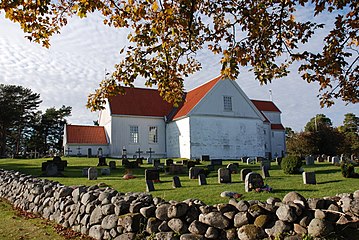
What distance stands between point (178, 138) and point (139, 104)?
6.44 metres

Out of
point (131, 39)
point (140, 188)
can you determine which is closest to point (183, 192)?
point (140, 188)

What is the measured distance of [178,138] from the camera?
33875 millimetres

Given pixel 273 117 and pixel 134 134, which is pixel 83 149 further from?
pixel 273 117

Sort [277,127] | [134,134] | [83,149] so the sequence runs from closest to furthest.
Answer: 1. [83,149]
2. [134,134]
3. [277,127]

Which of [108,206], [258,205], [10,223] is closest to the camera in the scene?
[258,205]

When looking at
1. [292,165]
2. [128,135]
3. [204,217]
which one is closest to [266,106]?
[128,135]

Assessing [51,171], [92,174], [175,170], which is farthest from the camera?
[51,171]

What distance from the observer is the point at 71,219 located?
28.2ft

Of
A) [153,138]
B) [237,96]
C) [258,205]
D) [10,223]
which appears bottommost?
[10,223]

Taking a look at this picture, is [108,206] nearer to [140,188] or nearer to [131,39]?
[131,39]

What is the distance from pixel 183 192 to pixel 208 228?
455 cm

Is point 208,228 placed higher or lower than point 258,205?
lower

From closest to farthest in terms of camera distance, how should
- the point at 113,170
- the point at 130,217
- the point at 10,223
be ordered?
the point at 130,217, the point at 10,223, the point at 113,170

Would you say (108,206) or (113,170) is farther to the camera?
(113,170)
